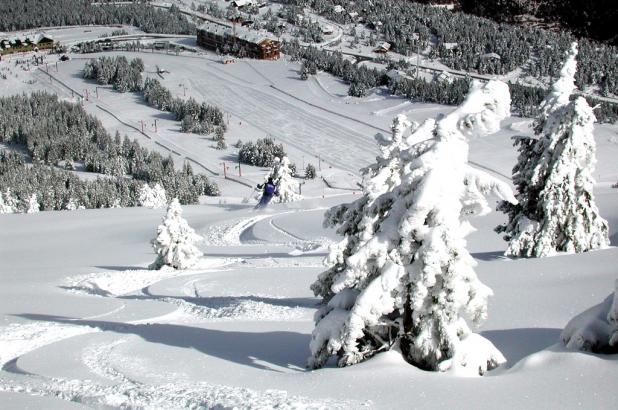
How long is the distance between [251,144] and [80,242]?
5544 cm

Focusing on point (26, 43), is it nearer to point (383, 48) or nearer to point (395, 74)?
point (383, 48)

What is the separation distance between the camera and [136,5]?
18038cm

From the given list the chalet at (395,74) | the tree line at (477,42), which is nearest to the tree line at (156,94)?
the chalet at (395,74)

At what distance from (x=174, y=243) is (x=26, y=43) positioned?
143043 mm

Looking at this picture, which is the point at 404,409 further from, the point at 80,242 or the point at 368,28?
the point at 368,28

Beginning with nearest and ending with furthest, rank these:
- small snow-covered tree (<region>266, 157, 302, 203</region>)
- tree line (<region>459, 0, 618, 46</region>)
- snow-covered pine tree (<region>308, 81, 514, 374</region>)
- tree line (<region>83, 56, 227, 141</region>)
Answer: snow-covered pine tree (<region>308, 81, 514, 374</region>) → small snow-covered tree (<region>266, 157, 302, 203</region>) → tree line (<region>83, 56, 227, 141</region>) → tree line (<region>459, 0, 618, 46</region>)

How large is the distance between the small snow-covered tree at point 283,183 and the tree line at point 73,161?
15.8 m

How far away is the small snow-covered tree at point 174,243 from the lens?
30500 millimetres

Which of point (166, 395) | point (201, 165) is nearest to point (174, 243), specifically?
point (166, 395)

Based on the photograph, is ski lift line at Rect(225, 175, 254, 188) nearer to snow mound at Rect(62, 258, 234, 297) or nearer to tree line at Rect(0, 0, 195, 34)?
snow mound at Rect(62, 258, 234, 297)

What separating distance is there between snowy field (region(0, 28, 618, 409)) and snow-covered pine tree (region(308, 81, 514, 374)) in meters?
0.54

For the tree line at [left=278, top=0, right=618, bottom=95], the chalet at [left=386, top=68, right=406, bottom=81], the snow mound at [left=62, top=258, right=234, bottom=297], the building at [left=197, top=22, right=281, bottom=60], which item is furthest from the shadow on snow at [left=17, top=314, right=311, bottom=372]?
the building at [left=197, top=22, right=281, bottom=60]

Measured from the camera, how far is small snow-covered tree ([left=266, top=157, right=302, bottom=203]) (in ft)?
211

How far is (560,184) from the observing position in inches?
937
